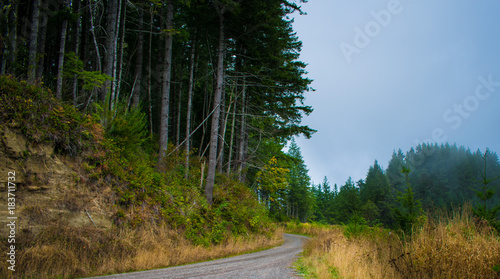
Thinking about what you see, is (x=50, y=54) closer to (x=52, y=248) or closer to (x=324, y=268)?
(x=52, y=248)

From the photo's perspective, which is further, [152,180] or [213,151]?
[213,151]

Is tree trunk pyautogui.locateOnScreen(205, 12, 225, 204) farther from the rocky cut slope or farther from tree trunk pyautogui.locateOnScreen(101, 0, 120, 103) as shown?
the rocky cut slope

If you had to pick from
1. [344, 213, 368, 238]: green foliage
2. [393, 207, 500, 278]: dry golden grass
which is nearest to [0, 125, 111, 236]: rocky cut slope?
[393, 207, 500, 278]: dry golden grass

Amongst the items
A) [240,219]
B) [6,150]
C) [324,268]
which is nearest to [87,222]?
[6,150]

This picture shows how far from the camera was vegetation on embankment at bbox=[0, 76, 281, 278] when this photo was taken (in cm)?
537

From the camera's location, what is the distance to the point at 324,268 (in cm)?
615

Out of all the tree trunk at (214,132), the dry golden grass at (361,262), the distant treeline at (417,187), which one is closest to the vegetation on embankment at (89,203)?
the tree trunk at (214,132)

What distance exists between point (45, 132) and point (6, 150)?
94 cm

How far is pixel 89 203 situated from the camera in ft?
21.6

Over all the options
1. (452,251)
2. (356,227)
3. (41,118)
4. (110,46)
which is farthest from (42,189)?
(356,227)

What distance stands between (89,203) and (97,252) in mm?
1328

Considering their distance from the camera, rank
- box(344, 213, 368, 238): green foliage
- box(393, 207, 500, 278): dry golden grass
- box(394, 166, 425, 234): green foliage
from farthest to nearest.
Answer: box(344, 213, 368, 238): green foliage → box(394, 166, 425, 234): green foliage → box(393, 207, 500, 278): dry golden grass

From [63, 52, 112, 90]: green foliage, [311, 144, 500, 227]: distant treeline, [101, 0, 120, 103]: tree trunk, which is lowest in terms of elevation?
[311, 144, 500, 227]: distant treeline

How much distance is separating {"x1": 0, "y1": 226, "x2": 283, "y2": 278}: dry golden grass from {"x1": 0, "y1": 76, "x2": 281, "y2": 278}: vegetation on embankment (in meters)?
0.02
